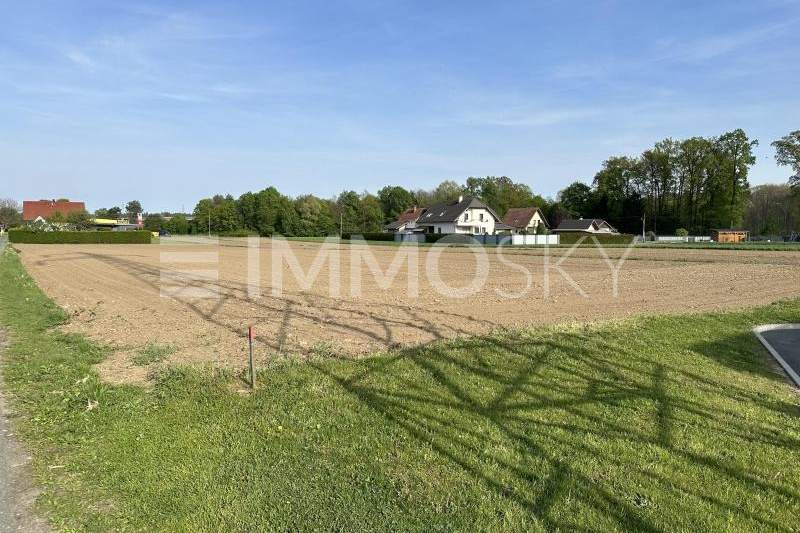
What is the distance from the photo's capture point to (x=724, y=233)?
7338cm

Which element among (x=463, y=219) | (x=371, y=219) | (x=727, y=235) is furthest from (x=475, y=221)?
(x=727, y=235)

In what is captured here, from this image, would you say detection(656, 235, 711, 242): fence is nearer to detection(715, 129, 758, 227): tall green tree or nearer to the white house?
detection(715, 129, 758, 227): tall green tree

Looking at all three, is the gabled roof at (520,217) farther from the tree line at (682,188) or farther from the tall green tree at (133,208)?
the tall green tree at (133,208)

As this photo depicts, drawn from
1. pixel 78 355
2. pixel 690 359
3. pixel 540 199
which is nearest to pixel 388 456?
pixel 690 359

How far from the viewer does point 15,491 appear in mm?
3648

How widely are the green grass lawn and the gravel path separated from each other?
12 centimetres

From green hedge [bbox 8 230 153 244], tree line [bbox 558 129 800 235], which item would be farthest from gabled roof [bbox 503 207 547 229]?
green hedge [bbox 8 230 153 244]

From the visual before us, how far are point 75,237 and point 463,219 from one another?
171 feet

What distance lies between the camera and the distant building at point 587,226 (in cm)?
8337

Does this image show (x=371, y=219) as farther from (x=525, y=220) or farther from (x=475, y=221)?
(x=525, y=220)

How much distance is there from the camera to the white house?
78.4 m

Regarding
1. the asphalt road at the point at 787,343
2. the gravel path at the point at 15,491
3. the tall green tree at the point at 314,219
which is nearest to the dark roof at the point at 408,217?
the tall green tree at the point at 314,219

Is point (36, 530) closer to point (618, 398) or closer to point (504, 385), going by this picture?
point (504, 385)

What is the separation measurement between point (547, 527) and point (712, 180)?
88.5 meters
